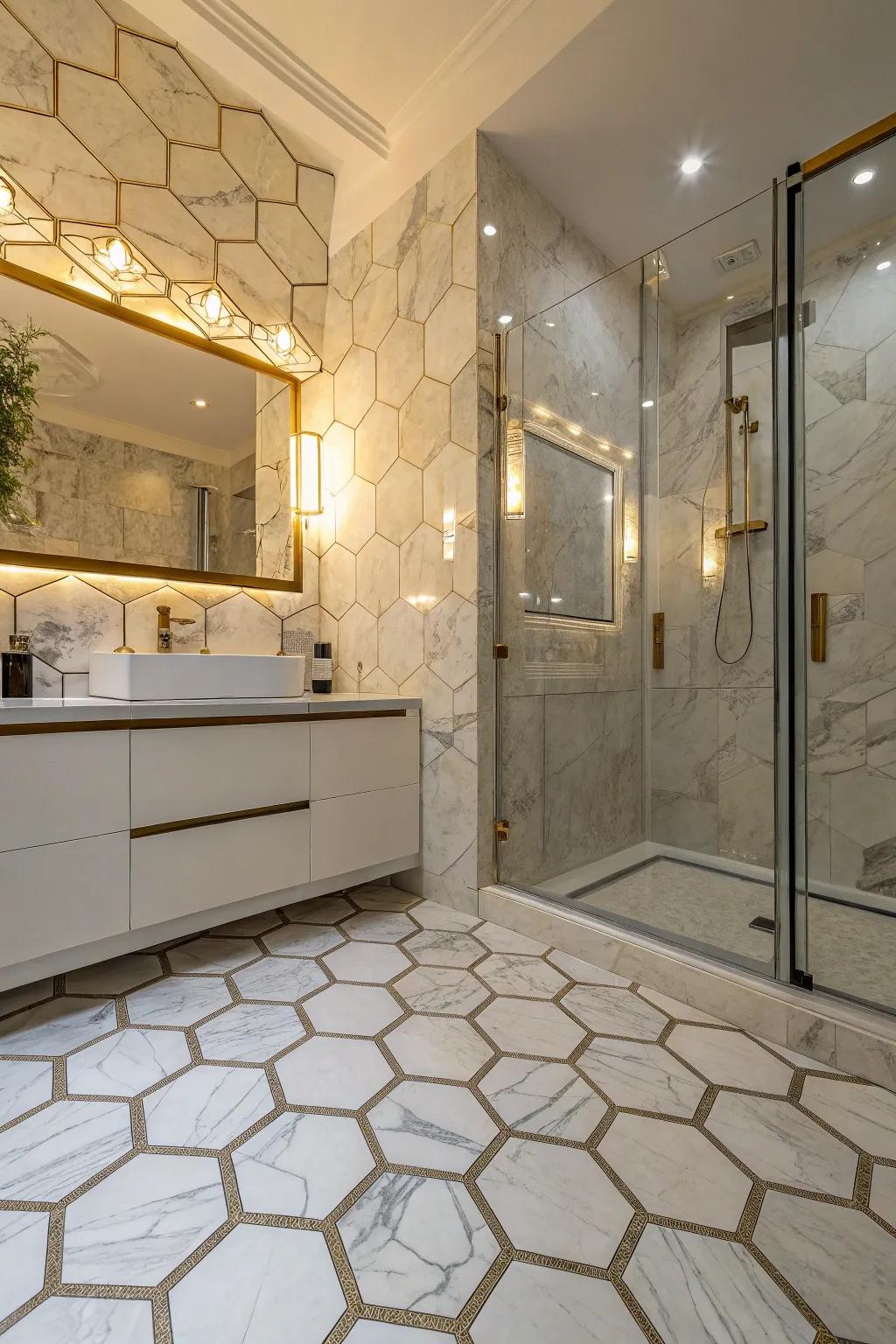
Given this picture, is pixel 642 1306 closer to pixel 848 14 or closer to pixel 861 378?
pixel 861 378

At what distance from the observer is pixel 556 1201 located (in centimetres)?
94

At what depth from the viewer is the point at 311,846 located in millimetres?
1926

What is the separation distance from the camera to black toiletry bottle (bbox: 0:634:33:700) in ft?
5.81

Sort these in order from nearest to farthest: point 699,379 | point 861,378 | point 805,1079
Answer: point 805,1079 < point 861,378 < point 699,379

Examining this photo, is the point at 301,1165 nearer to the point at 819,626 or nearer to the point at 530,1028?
the point at 530,1028

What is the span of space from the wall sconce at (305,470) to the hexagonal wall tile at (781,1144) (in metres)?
2.34

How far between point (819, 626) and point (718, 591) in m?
0.32

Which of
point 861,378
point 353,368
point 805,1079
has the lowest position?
point 805,1079

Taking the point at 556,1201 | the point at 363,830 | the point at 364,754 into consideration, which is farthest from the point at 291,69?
the point at 556,1201

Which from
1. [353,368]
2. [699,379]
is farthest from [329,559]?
[699,379]

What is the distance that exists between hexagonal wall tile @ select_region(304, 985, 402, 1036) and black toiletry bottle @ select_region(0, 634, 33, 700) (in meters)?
1.19

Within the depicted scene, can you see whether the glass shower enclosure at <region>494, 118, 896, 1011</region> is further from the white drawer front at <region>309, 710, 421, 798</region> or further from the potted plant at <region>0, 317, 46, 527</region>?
the potted plant at <region>0, 317, 46, 527</region>

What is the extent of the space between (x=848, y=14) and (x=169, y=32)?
79.2 inches

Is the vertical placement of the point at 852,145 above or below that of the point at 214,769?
above
